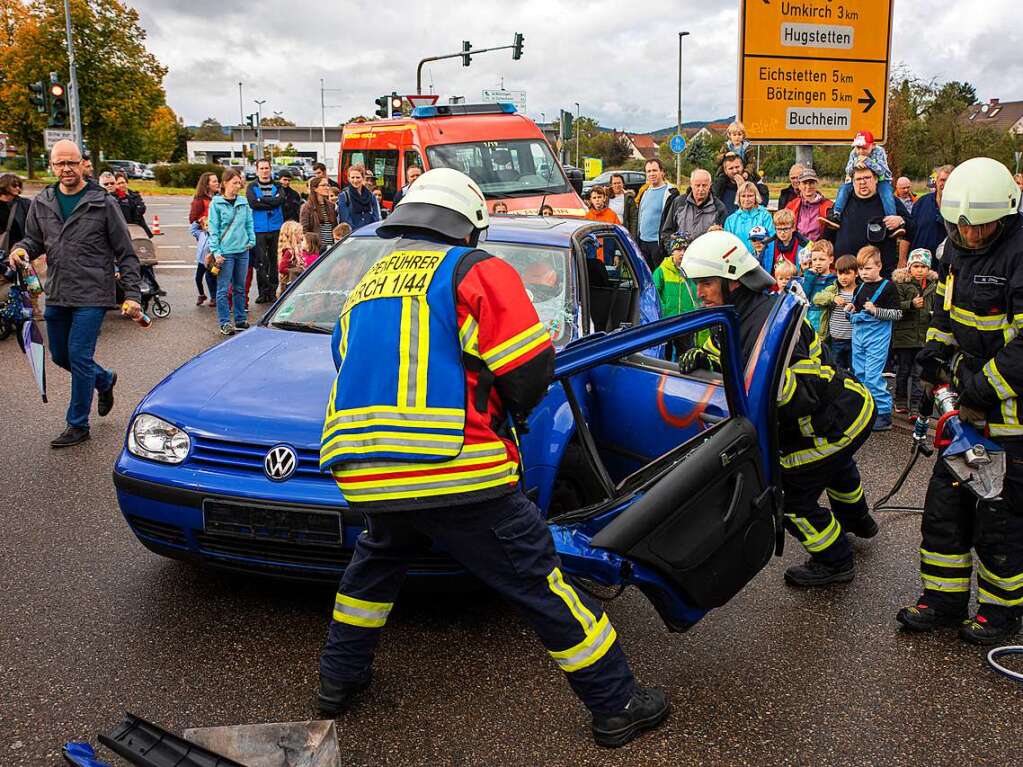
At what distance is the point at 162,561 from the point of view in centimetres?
461

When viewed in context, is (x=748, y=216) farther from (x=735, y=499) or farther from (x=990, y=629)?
(x=735, y=499)

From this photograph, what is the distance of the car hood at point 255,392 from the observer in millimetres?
3846

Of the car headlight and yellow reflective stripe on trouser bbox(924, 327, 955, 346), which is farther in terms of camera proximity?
yellow reflective stripe on trouser bbox(924, 327, 955, 346)

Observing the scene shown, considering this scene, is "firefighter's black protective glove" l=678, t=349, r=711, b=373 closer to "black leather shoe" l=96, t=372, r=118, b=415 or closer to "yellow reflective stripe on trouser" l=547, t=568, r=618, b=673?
"yellow reflective stripe on trouser" l=547, t=568, r=618, b=673

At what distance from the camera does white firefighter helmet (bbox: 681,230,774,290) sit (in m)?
3.99

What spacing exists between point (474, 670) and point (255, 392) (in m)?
1.47

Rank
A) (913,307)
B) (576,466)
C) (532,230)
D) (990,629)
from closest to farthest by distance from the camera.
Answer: (990,629)
(576,466)
(532,230)
(913,307)

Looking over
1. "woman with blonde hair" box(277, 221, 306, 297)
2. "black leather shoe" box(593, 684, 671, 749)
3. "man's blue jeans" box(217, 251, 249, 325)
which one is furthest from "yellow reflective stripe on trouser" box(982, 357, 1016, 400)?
"man's blue jeans" box(217, 251, 249, 325)

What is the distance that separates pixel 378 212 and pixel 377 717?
9.82 meters

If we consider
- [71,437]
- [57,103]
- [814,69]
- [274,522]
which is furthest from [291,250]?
[57,103]

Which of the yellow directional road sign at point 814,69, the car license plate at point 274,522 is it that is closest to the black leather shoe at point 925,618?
the car license plate at point 274,522

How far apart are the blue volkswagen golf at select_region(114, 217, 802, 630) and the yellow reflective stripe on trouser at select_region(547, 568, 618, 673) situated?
24 cm

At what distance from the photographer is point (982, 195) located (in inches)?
143

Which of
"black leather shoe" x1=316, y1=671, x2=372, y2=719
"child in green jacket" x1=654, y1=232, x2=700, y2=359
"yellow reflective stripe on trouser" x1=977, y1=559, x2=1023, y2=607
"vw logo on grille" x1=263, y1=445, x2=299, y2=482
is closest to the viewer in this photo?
"black leather shoe" x1=316, y1=671, x2=372, y2=719
